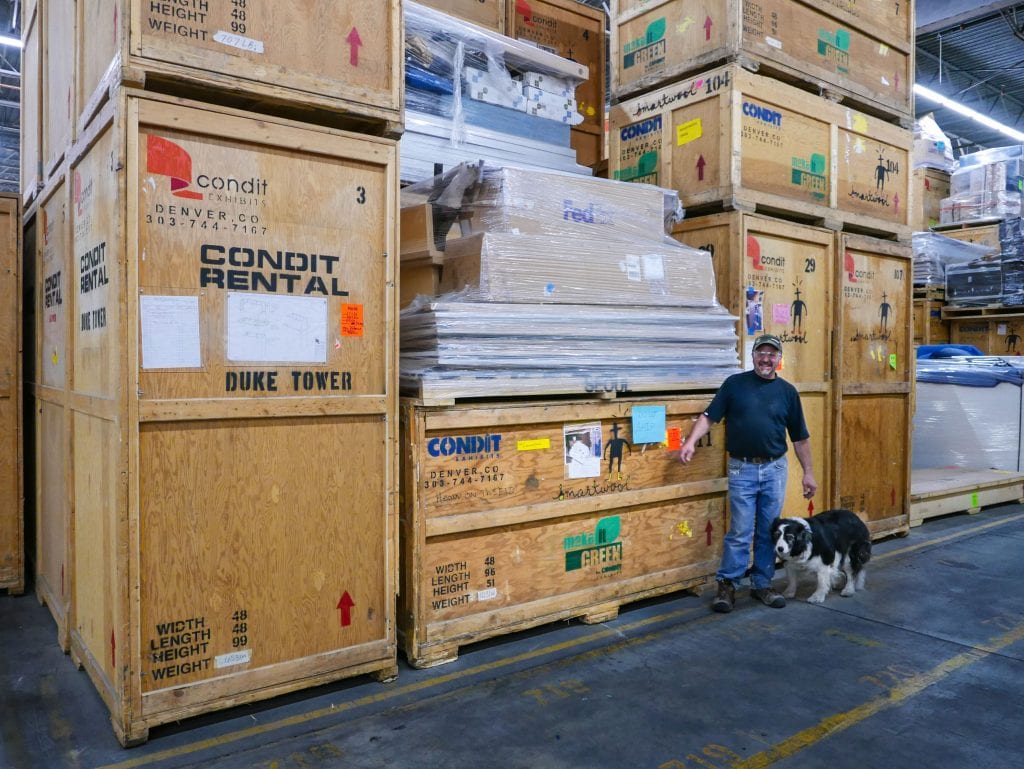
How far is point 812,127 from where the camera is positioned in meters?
6.14

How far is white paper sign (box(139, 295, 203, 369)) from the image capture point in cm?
319

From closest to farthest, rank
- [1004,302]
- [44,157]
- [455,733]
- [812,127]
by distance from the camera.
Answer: [455,733], [44,157], [812,127], [1004,302]

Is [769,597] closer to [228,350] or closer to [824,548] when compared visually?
[824,548]

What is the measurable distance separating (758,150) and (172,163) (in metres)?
4.23

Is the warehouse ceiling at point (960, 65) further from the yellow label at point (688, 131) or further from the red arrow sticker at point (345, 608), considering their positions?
the red arrow sticker at point (345, 608)

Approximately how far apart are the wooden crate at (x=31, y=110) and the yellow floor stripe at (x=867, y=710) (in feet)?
17.2

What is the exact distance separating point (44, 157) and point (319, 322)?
264cm

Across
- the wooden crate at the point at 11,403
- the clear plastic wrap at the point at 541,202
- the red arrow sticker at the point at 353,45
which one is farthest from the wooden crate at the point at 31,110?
the red arrow sticker at the point at 353,45

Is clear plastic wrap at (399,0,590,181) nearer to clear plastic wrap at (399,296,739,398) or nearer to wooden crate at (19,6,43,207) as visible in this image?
clear plastic wrap at (399,296,739,398)

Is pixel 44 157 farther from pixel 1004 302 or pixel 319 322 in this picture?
pixel 1004 302

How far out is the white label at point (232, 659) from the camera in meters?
3.39

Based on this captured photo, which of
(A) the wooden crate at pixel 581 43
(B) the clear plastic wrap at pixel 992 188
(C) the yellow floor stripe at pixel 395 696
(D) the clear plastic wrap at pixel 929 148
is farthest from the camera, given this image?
(D) the clear plastic wrap at pixel 929 148

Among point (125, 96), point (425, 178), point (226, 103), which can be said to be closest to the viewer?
point (125, 96)

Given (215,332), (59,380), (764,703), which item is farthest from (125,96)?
(764,703)
